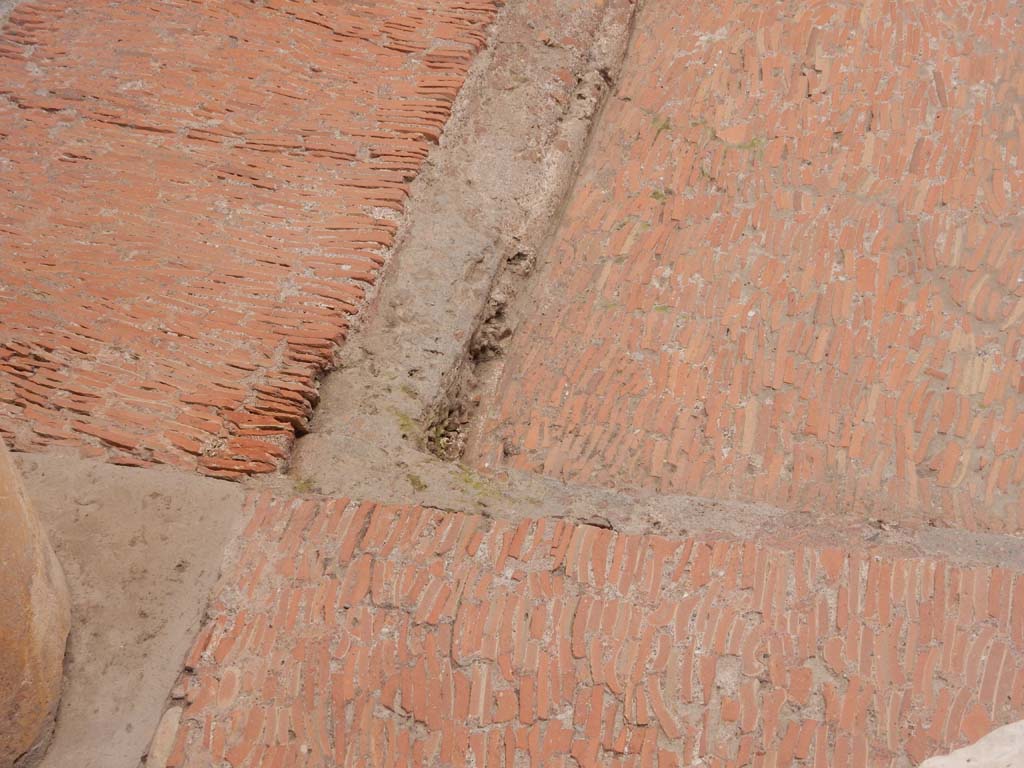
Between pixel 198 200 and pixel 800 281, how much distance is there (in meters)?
2.93

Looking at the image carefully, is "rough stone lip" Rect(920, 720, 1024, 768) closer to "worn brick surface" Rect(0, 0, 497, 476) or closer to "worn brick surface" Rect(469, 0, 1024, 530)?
"worn brick surface" Rect(469, 0, 1024, 530)

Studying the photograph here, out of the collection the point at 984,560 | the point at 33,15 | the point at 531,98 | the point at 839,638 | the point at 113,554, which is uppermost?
the point at 531,98

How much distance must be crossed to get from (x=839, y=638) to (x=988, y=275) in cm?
216

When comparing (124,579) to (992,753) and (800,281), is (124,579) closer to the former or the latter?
(992,753)

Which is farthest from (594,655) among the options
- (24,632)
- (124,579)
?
(24,632)

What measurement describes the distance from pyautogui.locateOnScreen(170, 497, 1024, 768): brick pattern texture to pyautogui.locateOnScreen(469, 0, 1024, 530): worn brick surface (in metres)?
0.74

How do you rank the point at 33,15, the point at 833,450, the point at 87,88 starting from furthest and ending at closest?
1. the point at 33,15
2. the point at 87,88
3. the point at 833,450

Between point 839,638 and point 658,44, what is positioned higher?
point 658,44

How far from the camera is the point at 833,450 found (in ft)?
14.5

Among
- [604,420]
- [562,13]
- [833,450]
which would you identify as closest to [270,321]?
[604,420]

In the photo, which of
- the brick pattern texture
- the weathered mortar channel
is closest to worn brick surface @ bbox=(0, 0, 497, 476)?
the weathered mortar channel

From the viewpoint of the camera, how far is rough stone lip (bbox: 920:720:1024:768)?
3164mm

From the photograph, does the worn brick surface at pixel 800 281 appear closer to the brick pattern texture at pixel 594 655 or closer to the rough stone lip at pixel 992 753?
the brick pattern texture at pixel 594 655

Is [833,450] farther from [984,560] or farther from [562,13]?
[562,13]
